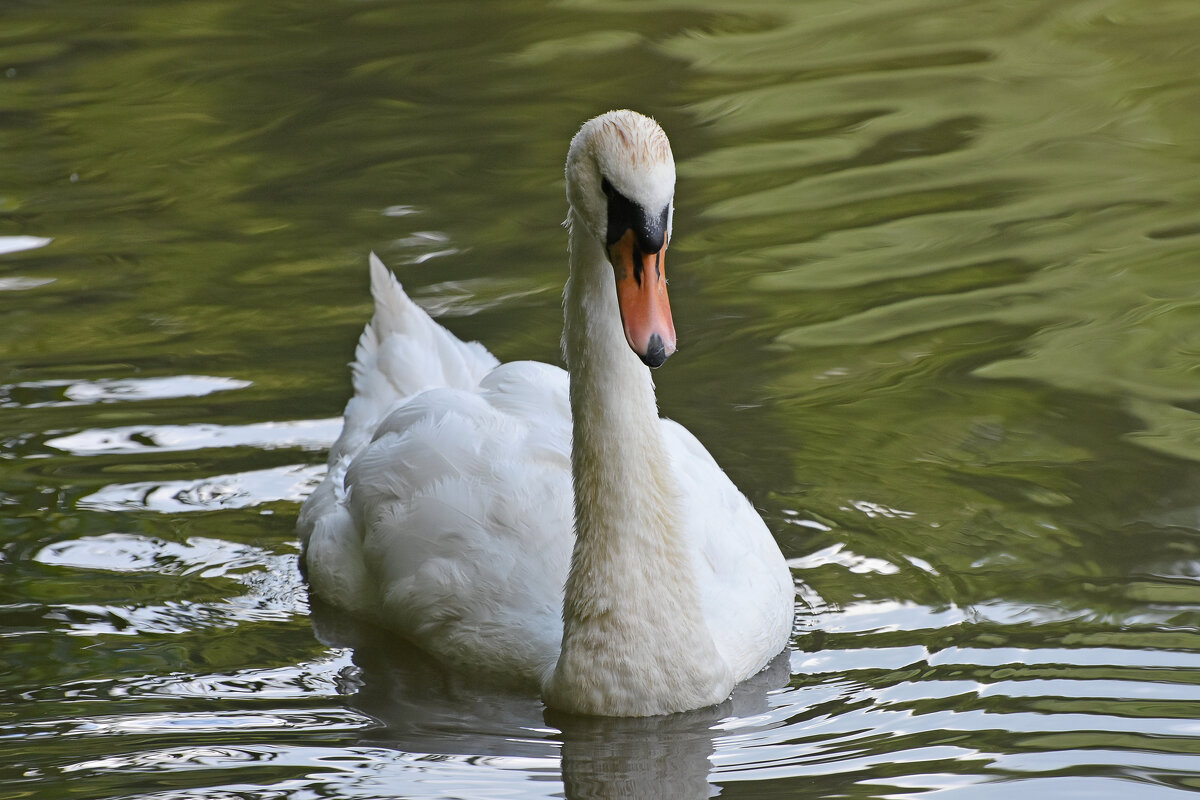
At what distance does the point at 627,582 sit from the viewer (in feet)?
18.3

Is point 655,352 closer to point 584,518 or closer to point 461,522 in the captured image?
point 584,518

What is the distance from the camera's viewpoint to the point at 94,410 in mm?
8195

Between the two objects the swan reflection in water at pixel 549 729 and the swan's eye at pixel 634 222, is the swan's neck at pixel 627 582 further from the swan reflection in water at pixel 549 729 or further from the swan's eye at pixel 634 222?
the swan's eye at pixel 634 222

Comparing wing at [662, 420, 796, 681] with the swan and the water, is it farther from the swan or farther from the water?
the water

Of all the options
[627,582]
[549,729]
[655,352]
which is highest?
[655,352]

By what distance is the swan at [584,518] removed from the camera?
507cm

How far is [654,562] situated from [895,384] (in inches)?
108

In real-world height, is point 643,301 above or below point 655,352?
above

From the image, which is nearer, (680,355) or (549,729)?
(549,729)

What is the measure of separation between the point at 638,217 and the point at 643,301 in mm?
231

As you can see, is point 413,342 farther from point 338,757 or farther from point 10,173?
point 10,173

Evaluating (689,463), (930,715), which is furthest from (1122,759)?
(689,463)

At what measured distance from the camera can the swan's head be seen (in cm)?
487

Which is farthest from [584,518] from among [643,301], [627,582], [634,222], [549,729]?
[634,222]
